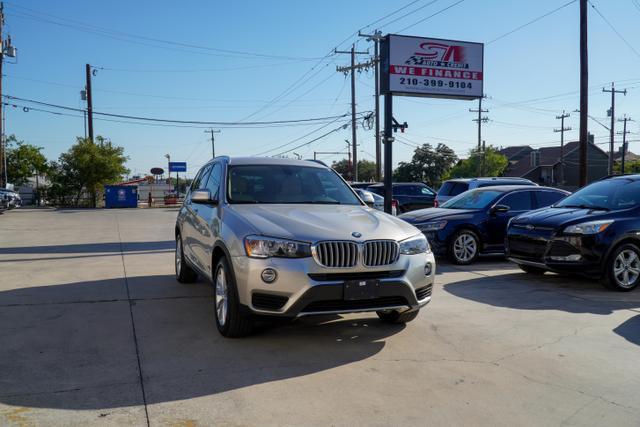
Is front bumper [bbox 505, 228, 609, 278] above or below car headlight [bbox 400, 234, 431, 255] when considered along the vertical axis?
below

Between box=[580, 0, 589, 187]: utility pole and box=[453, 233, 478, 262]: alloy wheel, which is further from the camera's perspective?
box=[580, 0, 589, 187]: utility pole

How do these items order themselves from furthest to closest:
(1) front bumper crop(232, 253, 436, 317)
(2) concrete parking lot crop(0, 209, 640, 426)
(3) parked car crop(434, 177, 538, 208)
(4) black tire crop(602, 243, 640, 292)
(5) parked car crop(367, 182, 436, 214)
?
1. (5) parked car crop(367, 182, 436, 214)
2. (3) parked car crop(434, 177, 538, 208)
3. (4) black tire crop(602, 243, 640, 292)
4. (1) front bumper crop(232, 253, 436, 317)
5. (2) concrete parking lot crop(0, 209, 640, 426)

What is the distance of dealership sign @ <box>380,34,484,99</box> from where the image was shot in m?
15.2

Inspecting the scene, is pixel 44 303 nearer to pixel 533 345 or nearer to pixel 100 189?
pixel 533 345

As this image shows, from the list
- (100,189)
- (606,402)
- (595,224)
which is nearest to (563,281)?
(595,224)

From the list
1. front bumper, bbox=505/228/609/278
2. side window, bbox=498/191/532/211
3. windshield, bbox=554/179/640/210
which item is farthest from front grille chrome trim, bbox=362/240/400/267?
side window, bbox=498/191/532/211

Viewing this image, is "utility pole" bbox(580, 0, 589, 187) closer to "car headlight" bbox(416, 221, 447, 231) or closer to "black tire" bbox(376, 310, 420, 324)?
"car headlight" bbox(416, 221, 447, 231)

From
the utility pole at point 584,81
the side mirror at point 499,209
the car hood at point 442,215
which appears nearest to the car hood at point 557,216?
the side mirror at point 499,209

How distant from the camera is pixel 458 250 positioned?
993 cm

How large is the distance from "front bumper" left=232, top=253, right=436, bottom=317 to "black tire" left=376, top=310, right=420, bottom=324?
67 cm

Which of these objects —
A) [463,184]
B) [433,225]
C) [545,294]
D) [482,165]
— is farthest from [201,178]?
[482,165]

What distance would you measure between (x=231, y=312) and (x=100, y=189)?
3538 cm

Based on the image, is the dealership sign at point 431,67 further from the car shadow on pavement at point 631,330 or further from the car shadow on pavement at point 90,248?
the car shadow on pavement at point 631,330

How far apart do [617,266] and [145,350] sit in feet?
20.6
